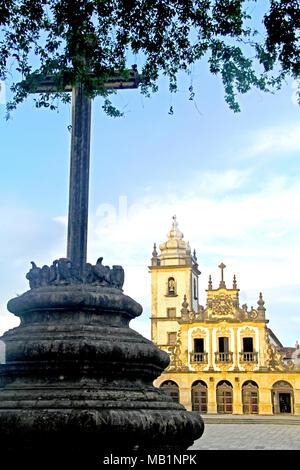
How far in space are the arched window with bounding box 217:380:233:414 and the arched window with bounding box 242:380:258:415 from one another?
95 cm

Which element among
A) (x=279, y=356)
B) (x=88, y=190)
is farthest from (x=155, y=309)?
(x=88, y=190)

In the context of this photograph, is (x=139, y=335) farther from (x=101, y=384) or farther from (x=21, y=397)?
(x=21, y=397)

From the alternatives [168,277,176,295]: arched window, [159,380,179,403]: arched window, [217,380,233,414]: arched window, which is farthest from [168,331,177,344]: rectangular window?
[217,380,233,414]: arched window

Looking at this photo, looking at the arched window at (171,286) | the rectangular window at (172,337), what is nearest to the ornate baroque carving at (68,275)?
the rectangular window at (172,337)

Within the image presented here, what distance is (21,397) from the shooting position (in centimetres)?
412

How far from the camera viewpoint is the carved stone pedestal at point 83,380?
12.6 feet

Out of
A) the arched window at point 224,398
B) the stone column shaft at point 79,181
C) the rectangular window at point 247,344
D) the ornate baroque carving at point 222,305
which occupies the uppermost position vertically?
the ornate baroque carving at point 222,305

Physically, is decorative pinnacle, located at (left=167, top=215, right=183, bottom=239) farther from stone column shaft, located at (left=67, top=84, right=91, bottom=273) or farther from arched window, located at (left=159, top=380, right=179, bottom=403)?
stone column shaft, located at (left=67, top=84, right=91, bottom=273)

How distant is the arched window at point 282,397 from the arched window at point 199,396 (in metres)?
4.63

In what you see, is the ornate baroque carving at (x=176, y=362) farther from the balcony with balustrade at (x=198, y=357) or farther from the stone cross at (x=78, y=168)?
the stone cross at (x=78, y=168)

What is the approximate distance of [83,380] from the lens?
4188 mm

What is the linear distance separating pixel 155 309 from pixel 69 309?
4473 cm

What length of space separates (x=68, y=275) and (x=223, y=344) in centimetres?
3884

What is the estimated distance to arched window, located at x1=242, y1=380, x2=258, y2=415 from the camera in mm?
39750
